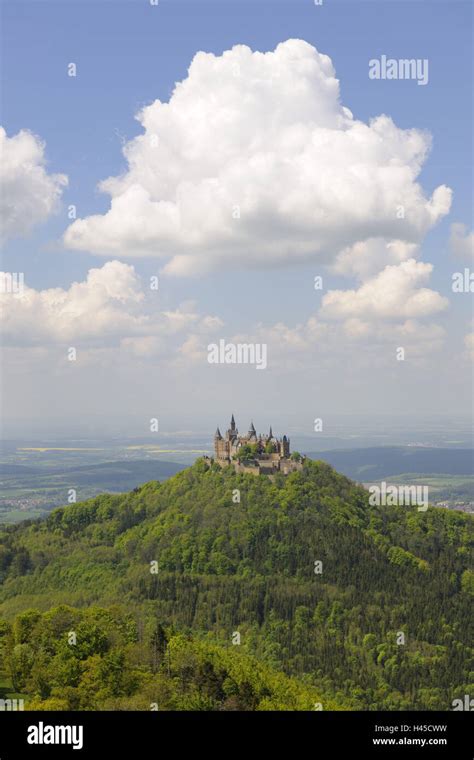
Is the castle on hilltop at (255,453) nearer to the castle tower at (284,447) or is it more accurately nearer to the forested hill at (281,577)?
the castle tower at (284,447)

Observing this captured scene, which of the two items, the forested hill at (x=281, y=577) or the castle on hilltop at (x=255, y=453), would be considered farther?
the castle on hilltop at (x=255, y=453)
